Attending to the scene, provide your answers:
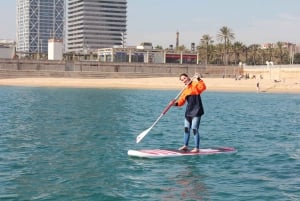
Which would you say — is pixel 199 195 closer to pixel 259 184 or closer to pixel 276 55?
pixel 259 184

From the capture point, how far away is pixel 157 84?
99.1 metres

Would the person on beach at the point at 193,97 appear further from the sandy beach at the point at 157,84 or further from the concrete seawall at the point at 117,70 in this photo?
the concrete seawall at the point at 117,70

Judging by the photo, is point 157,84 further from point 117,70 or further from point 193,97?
point 193,97

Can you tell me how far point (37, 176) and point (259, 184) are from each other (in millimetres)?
5561

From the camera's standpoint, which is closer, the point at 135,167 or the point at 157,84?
the point at 135,167

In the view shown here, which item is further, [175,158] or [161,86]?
[161,86]

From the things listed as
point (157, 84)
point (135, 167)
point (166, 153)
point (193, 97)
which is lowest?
point (157, 84)

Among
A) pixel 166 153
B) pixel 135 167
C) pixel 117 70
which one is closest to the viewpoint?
pixel 135 167

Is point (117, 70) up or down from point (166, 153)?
up

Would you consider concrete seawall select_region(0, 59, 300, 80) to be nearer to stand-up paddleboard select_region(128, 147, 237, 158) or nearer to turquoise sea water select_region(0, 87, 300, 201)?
turquoise sea water select_region(0, 87, 300, 201)

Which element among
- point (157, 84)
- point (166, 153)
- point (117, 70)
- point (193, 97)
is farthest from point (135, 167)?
point (117, 70)

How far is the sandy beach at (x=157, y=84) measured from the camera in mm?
89125

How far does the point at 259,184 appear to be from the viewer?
12.3m

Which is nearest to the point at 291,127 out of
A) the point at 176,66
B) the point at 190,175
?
the point at 190,175
